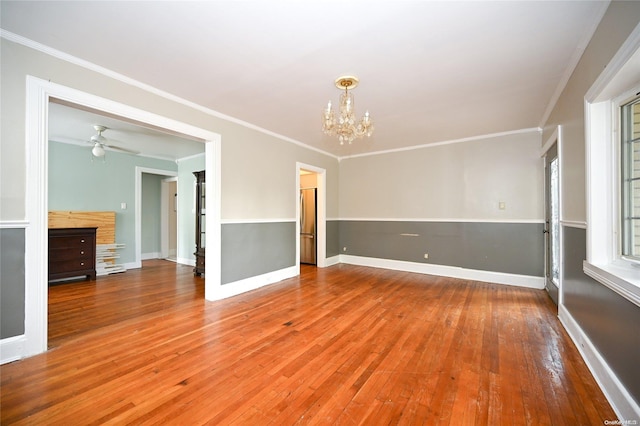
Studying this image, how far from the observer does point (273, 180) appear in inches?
179

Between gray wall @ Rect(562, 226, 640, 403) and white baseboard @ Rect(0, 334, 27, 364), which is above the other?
gray wall @ Rect(562, 226, 640, 403)

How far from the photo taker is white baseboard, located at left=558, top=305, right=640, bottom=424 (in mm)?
1449

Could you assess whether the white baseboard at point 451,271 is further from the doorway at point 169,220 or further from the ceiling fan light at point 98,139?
the ceiling fan light at point 98,139

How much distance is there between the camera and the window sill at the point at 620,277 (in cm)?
140

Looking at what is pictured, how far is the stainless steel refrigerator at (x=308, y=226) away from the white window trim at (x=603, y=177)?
4690 mm

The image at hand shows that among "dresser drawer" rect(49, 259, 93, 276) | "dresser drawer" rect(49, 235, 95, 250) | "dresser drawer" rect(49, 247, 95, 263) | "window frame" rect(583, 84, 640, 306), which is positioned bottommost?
"dresser drawer" rect(49, 259, 93, 276)

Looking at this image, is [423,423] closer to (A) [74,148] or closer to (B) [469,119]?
(B) [469,119]

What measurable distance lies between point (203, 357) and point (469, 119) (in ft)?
14.6

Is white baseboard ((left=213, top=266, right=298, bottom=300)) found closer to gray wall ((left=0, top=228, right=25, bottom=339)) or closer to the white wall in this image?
gray wall ((left=0, top=228, right=25, bottom=339))

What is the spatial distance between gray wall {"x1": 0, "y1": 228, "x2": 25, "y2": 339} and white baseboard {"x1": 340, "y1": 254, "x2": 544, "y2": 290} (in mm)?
5199

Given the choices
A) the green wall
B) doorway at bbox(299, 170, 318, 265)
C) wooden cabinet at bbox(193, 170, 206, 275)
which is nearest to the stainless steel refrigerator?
doorway at bbox(299, 170, 318, 265)

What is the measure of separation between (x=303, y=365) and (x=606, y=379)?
2.04 meters

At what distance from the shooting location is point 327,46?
216 centimetres

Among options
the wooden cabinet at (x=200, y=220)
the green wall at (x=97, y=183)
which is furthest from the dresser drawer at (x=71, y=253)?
the wooden cabinet at (x=200, y=220)
